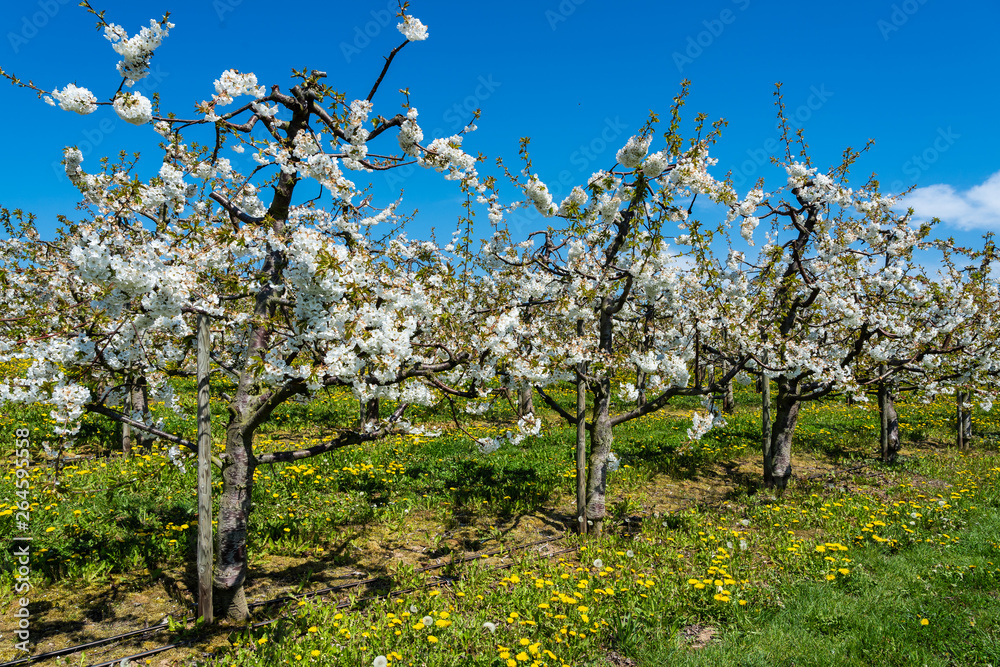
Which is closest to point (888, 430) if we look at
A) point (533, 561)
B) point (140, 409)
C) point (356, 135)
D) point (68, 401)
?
point (533, 561)

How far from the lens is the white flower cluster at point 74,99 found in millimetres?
3770

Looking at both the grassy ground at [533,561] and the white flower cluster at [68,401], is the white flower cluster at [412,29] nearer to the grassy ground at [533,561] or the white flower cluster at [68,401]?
the white flower cluster at [68,401]

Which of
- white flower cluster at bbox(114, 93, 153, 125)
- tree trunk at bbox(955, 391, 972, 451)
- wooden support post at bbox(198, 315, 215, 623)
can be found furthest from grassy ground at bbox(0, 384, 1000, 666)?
white flower cluster at bbox(114, 93, 153, 125)

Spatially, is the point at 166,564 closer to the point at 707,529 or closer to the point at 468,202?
the point at 468,202

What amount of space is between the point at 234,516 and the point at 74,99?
360 centimetres

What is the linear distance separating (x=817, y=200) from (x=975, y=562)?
20.3ft

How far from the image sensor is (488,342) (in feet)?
16.7

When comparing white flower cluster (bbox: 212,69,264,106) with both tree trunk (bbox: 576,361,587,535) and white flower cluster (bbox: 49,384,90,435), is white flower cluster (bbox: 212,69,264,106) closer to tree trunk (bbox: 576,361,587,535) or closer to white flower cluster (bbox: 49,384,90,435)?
white flower cluster (bbox: 49,384,90,435)

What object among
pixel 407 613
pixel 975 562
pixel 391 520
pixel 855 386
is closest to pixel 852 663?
pixel 975 562

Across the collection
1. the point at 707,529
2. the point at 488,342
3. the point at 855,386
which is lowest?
the point at 707,529

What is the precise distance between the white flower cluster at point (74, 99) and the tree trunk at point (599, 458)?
623 cm

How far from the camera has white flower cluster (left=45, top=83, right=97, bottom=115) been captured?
3.77 m

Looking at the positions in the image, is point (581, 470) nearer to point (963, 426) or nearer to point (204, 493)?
point (204, 493)

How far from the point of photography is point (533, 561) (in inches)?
260
